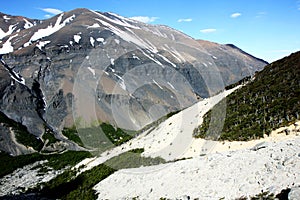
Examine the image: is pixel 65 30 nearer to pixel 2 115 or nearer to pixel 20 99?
pixel 20 99

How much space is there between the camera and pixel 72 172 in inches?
2030

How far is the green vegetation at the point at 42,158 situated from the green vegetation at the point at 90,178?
2149cm

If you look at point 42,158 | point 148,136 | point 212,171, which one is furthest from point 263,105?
point 42,158

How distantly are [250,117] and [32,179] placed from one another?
47732 mm

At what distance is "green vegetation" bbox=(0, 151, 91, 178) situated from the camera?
73.7m

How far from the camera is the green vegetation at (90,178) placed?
3770 cm

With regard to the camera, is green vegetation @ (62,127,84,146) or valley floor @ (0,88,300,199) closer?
valley floor @ (0,88,300,199)

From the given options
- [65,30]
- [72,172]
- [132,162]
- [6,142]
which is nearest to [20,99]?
[6,142]

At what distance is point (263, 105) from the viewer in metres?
35.2

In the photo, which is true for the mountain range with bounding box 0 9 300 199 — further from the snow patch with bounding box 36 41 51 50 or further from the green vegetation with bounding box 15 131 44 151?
the snow patch with bounding box 36 41 51 50

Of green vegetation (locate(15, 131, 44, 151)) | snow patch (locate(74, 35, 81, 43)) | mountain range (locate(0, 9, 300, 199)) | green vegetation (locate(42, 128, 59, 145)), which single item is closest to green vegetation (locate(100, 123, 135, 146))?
mountain range (locate(0, 9, 300, 199))

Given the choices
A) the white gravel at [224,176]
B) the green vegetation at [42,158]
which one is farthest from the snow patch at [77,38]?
the white gravel at [224,176]

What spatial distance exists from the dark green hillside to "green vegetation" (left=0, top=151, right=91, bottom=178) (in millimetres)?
40783

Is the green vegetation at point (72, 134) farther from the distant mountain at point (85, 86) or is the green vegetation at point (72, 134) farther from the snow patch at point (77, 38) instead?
the snow patch at point (77, 38)
